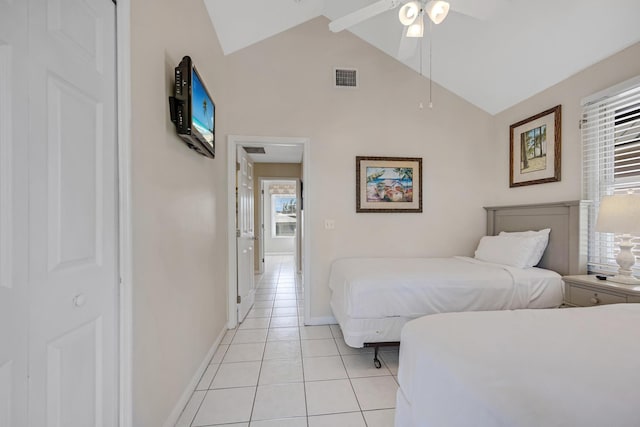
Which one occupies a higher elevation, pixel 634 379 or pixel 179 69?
pixel 179 69

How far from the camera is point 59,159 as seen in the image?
2.71 ft

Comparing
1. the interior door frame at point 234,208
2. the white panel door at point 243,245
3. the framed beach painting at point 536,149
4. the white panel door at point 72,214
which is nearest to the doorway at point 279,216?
the white panel door at point 243,245

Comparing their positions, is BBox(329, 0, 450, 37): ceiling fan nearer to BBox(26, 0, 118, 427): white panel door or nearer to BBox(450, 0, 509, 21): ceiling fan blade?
BBox(450, 0, 509, 21): ceiling fan blade

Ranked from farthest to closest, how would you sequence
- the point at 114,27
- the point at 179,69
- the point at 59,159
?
the point at 179,69 < the point at 114,27 < the point at 59,159

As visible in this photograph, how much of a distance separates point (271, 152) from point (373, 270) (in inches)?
129

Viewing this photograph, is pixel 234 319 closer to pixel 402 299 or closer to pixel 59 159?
pixel 402 299

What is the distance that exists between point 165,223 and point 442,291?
2104mm

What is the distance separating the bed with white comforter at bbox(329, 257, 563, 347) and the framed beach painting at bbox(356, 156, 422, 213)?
1.00m

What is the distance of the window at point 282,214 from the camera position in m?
8.29

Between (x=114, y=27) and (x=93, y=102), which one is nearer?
(x=93, y=102)

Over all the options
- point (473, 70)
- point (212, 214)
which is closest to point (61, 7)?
point (212, 214)

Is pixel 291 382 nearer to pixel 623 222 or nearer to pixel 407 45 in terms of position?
pixel 623 222

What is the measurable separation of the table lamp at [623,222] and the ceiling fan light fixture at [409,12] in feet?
6.09

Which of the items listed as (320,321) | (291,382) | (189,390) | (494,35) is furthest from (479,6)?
(189,390)
